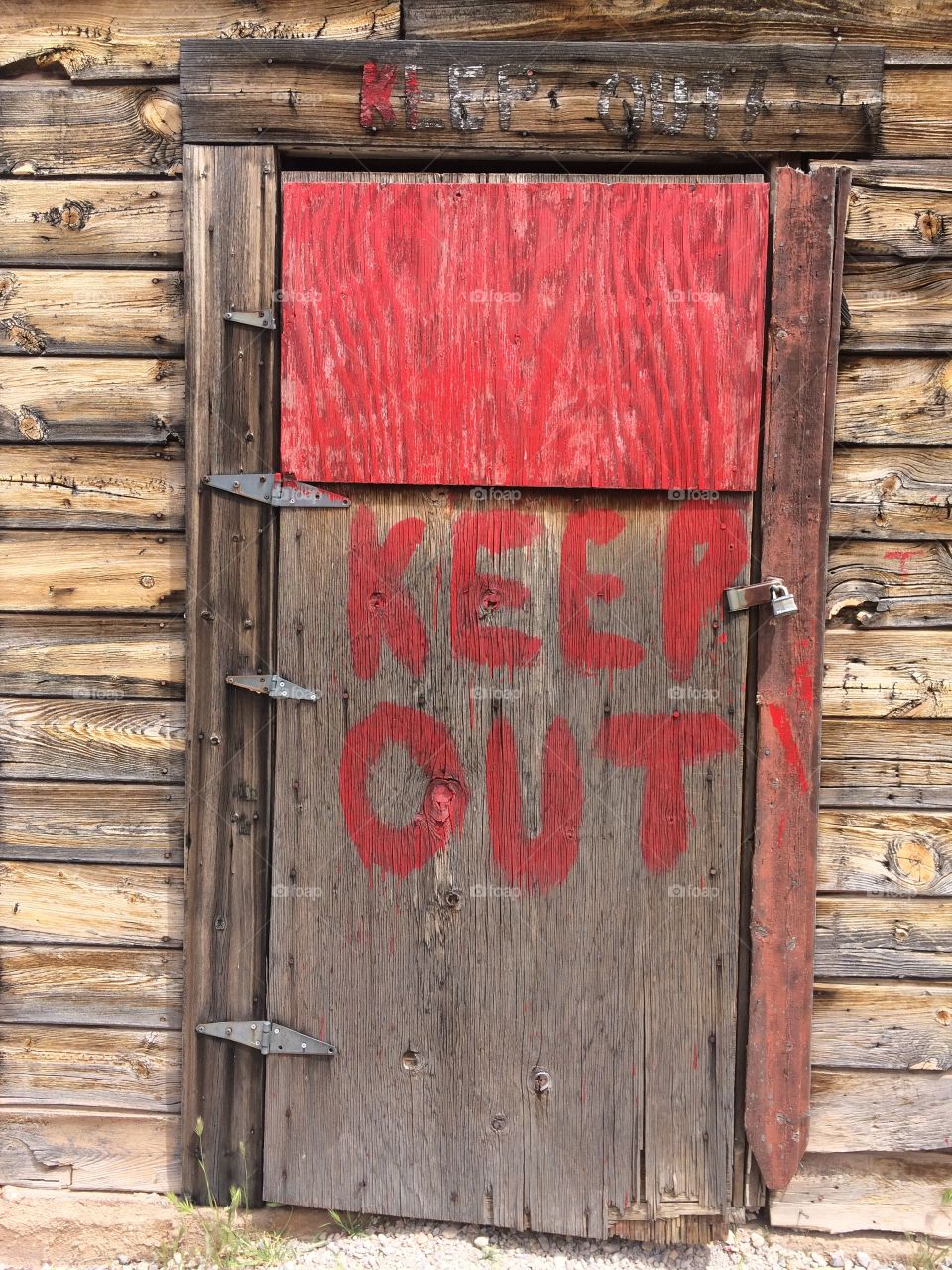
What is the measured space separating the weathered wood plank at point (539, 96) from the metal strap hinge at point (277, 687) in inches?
51.5

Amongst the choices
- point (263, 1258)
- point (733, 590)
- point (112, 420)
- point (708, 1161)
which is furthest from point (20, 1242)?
point (733, 590)

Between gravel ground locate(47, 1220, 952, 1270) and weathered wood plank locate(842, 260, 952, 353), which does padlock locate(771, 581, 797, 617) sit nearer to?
weathered wood plank locate(842, 260, 952, 353)

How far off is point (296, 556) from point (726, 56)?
5.13ft

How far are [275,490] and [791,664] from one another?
4.39ft

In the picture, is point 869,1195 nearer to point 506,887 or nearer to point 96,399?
point 506,887

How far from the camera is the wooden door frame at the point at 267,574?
6.30ft

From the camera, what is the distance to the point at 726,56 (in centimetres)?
189

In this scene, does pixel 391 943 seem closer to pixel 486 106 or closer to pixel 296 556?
pixel 296 556

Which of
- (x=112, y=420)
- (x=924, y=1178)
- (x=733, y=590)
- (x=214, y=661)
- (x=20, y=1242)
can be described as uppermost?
(x=112, y=420)

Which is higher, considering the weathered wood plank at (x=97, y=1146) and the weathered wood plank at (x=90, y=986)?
the weathered wood plank at (x=90, y=986)

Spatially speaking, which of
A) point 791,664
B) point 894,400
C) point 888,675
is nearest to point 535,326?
point 894,400

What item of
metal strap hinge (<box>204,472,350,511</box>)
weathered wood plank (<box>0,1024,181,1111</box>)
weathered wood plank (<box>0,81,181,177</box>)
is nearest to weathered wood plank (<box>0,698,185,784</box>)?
metal strap hinge (<box>204,472,350,511</box>)

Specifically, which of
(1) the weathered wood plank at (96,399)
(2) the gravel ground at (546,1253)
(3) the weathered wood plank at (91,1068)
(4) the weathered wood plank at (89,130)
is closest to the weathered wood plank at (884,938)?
(2) the gravel ground at (546,1253)

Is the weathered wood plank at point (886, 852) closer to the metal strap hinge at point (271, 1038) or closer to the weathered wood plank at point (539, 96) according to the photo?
the metal strap hinge at point (271, 1038)
